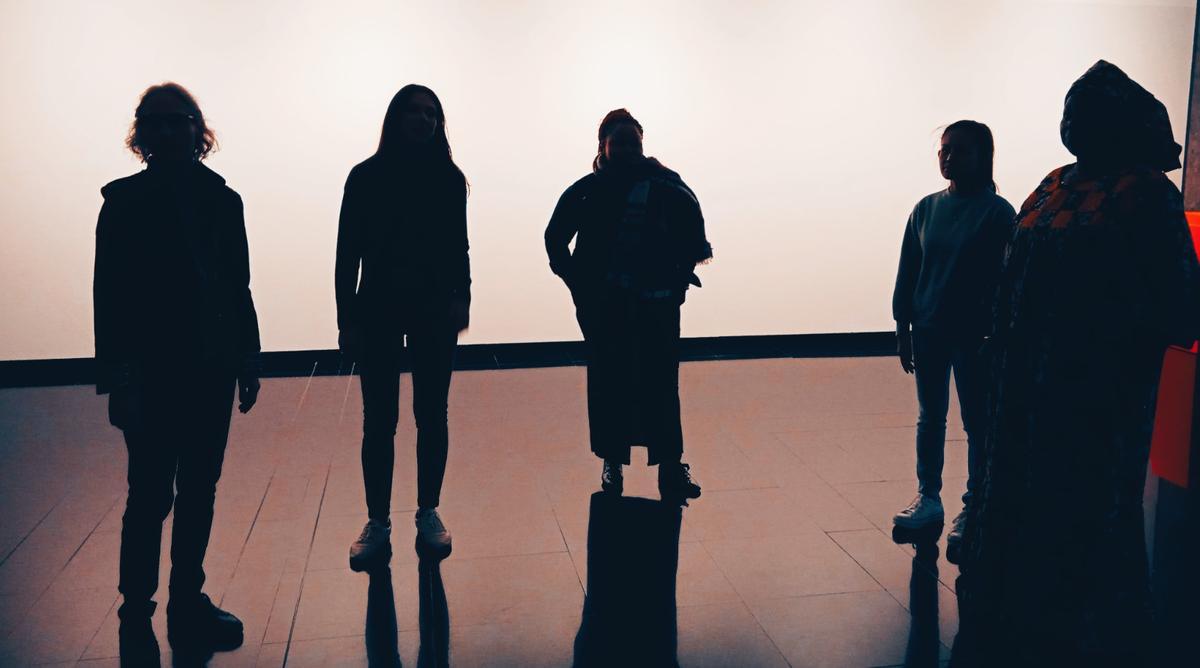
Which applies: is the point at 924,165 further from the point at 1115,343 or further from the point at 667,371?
the point at 1115,343

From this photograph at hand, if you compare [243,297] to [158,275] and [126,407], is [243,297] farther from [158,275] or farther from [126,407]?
[126,407]

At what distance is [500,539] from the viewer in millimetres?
3109

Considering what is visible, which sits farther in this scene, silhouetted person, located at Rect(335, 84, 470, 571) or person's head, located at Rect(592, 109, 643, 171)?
person's head, located at Rect(592, 109, 643, 171)

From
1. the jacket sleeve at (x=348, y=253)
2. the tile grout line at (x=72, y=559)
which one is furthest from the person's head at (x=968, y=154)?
the tile grout line at (x=72, y=559)

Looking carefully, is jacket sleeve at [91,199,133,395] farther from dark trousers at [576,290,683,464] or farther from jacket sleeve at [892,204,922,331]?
jacket sleeve at [892,204,922,331]

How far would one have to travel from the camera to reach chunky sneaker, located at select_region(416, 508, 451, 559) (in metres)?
2.94

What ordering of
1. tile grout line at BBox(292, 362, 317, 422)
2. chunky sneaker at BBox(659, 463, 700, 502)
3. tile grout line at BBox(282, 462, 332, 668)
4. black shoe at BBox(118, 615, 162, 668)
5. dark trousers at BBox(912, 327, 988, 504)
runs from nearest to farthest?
1. black shoe at BBox(118, 615, 162, 668)
2. tile grout line at BBox(282, 462, 332, 668)
3. dark trousers at BBox(912, 327, 988, 504)
4. chunky sneaker at BBox(659, 463, 700, 502)
5. tile grout line at BBox(292, 362, 317, 422)

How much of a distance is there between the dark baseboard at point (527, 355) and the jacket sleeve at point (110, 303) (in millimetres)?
3623

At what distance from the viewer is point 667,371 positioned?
11.4ft

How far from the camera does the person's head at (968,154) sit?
2814 mm

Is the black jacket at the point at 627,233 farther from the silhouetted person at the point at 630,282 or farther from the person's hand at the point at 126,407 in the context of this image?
the person's hand at the point at 126,407

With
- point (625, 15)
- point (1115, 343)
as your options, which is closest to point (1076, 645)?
point (1115, 343)

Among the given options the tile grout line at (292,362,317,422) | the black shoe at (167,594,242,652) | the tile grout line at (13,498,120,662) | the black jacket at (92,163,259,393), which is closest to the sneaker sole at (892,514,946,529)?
the black shoe at (167,594,242,652)

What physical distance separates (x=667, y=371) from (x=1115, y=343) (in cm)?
176
